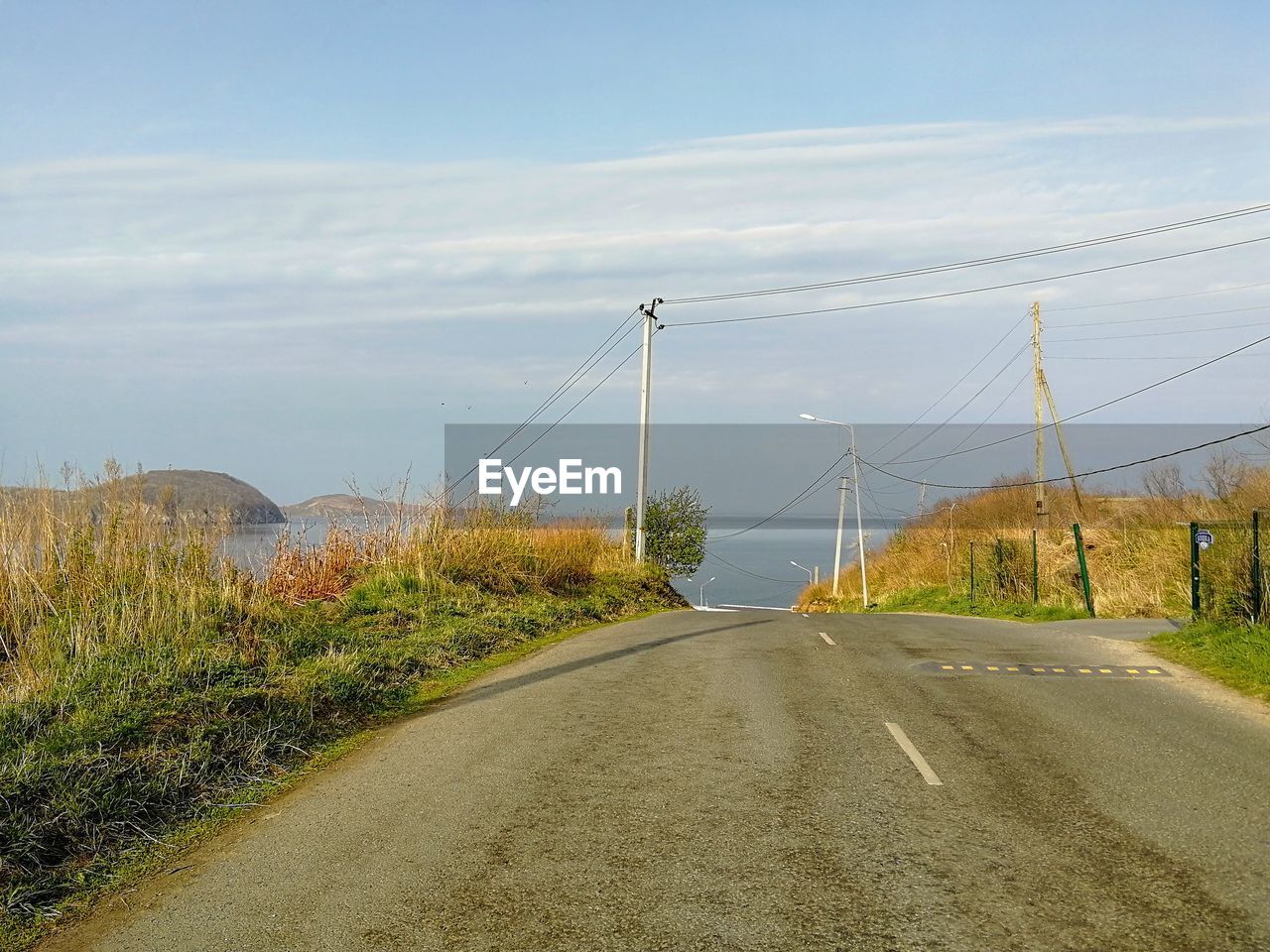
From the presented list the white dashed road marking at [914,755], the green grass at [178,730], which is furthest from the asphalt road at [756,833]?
the green grass at [178,730]

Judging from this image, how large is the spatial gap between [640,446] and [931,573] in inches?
795

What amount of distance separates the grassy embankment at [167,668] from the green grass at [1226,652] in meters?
8.92

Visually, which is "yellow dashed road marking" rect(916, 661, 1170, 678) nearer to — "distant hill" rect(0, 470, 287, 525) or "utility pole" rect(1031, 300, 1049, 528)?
"distant hill" rect(0, 470, 287, 525)

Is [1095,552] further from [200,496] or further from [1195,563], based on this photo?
[200,496]

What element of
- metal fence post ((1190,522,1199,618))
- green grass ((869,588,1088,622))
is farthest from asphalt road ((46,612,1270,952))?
green grass ((869,588,1088,622))

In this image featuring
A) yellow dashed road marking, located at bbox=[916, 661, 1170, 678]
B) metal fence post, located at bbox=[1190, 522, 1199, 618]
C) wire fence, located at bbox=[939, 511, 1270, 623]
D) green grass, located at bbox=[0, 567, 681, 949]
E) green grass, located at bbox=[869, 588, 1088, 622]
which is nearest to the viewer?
green grass, located at bbox=[0, 567, 681, 949]

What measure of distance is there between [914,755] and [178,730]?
18.4 feet

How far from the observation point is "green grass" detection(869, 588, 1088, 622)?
2653 centimetres

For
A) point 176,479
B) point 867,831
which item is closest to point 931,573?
point 176,479

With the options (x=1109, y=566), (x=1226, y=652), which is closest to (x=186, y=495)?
(x=1226, y=652)

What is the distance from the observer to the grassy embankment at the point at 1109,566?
49.8 ft

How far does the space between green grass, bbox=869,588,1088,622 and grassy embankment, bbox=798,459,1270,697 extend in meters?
0.08

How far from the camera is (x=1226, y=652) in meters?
13.7

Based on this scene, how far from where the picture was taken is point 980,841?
605 centimetres
